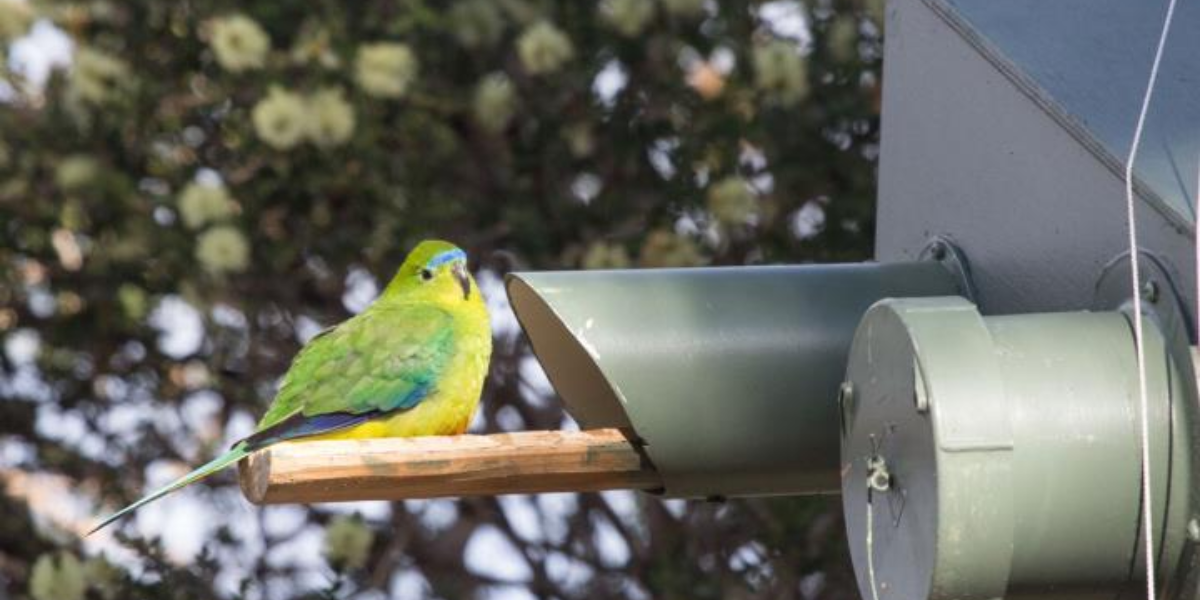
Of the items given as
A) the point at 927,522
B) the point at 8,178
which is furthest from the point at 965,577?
the point at 8,178

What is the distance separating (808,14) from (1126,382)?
327 cm

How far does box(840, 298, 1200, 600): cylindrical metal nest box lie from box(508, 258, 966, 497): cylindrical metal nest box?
0.38 metres

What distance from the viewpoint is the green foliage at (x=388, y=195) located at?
506 cm

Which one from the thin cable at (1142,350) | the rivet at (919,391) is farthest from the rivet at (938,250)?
the rivet at (919,391)

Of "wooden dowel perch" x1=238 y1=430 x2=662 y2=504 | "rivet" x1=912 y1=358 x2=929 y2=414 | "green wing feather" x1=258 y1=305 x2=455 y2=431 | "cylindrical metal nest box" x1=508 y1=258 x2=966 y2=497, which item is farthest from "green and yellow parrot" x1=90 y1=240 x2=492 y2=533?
"rivet" x1=912 y1=358 x2=929 y2=414

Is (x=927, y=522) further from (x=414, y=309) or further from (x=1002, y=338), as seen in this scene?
(x=414, y=309)

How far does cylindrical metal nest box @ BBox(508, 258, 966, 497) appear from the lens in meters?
2.49

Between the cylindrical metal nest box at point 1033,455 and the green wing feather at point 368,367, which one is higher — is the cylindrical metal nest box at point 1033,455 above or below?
below

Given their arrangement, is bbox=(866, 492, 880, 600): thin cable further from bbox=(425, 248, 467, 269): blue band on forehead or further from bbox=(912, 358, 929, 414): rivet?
bbox=(425, 248, 467, 269): blue band on forehead

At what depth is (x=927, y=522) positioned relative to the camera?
6.68ft

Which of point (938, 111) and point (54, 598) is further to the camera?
point (54, 598)

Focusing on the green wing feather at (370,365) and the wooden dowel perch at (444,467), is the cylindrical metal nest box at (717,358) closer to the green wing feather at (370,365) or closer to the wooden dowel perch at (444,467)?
the wooden dowel perch at (444,467)

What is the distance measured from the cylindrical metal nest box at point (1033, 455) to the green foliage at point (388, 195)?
292 centimetres

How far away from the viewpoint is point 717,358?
2.50m
